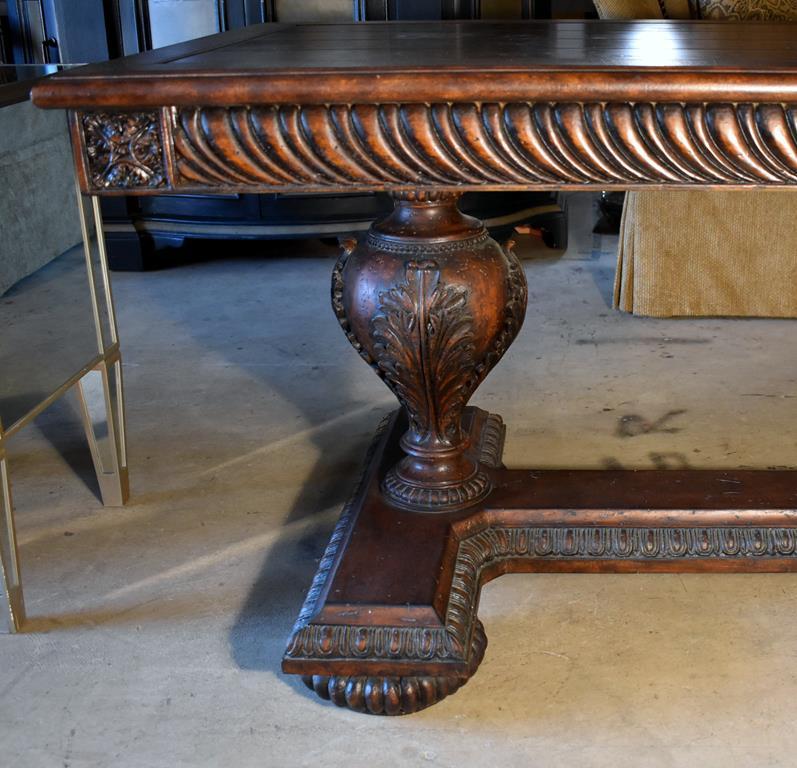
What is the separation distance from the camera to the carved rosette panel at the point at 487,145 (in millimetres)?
1019

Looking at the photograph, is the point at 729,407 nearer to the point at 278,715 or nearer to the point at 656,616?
the point at 656,616

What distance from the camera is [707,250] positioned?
8.57ft

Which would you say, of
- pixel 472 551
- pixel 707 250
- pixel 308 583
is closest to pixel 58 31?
pixel 707 250

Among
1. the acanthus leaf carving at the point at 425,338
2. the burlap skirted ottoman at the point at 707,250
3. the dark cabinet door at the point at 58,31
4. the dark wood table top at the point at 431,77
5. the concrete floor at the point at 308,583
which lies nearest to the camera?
the dark wood table top at the point at 431,77

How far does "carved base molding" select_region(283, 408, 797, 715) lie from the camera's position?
3.98ft

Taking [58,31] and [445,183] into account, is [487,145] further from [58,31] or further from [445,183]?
[58,31]

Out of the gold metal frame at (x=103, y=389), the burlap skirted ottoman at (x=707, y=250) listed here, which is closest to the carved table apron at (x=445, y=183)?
the gold metal frame at (x=103, y=389)

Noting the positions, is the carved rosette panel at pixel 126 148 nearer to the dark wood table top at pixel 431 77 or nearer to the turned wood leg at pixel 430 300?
the dark wood table top at pixel 431 77

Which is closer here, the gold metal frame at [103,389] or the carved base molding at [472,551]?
the carved base molding at [472,551]

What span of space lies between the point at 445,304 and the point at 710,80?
0.45 metres

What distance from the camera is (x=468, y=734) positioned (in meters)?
1.19

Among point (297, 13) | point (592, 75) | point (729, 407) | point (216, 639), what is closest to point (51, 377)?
point (216, 639)

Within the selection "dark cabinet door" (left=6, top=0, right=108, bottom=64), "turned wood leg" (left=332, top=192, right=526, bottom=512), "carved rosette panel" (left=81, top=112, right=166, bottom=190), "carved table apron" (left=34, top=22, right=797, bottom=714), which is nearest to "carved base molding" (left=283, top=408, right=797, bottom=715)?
"carved table apron" (left=34, top=22, right=797, bottom=714)

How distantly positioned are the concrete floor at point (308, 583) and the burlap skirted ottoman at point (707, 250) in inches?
2.7
